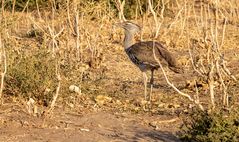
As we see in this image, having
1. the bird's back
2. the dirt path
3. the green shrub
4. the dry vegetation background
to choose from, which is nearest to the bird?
the bird's back

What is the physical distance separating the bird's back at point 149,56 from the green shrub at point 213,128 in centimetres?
219

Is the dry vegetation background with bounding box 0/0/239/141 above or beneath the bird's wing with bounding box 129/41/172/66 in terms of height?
beneath

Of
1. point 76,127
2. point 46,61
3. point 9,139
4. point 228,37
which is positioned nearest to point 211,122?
point 76,127

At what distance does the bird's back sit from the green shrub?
2188mm

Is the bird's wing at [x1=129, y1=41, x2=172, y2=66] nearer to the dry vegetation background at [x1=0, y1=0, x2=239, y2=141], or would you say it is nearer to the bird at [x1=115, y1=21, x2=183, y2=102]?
the bird at [x1=115, y1=21, x2=183, y2=102]

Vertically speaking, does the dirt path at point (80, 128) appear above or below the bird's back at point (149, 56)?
below

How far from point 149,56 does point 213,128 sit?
2700mm

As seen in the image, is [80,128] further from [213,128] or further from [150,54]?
[150,54]

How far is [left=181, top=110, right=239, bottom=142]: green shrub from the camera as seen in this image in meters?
6.84

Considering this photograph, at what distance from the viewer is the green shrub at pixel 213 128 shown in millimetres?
6840

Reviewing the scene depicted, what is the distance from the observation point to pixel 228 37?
1515cm

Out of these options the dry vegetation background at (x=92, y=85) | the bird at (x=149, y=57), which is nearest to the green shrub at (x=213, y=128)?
the dry vegetation background at (x=92, y=85)

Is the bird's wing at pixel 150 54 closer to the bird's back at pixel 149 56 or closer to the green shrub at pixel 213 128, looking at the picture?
the bird's back at pixel 149 56

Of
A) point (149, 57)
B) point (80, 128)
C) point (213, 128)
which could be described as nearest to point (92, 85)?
point (149, 57)
